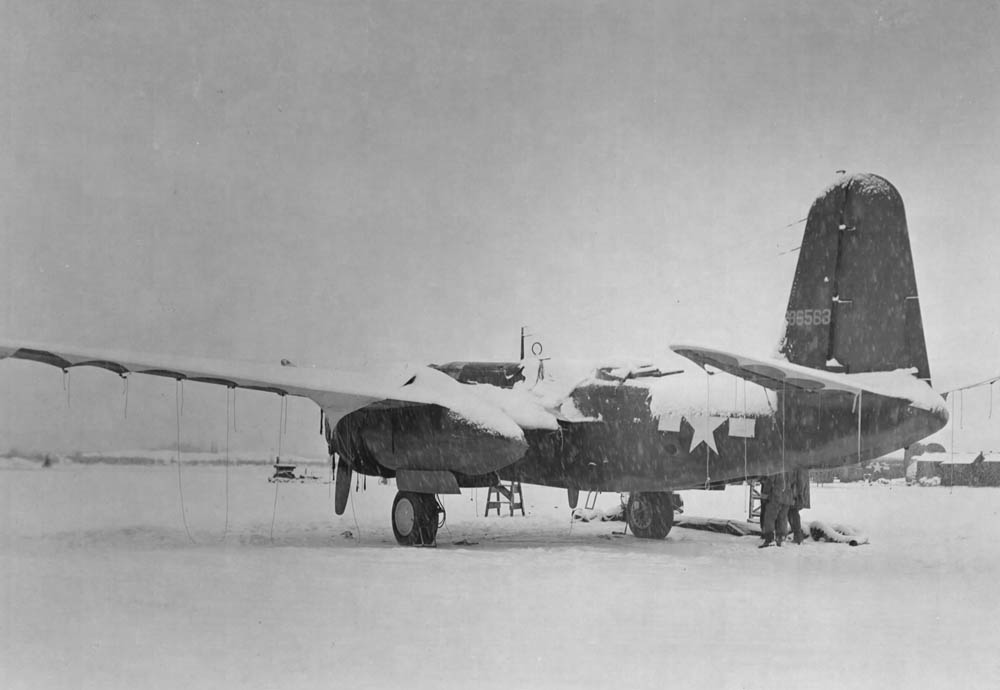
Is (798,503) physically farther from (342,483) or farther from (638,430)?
(342,483)

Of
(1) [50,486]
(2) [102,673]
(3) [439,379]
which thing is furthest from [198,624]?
(3) [439,379]

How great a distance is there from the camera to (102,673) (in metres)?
5.45

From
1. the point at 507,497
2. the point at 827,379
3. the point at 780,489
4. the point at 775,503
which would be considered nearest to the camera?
the point at 827,379

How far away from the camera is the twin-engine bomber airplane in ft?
29.0

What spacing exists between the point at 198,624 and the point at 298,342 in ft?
14.6

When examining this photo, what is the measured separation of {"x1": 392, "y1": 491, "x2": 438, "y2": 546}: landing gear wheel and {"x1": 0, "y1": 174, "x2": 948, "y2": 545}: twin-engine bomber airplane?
0.02 metres

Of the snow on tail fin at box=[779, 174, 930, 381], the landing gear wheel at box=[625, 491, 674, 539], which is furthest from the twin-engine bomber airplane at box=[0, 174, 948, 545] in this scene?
the landing gear wheel at box=[625, 491, 674, 539]

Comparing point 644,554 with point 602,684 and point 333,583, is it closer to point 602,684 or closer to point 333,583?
point 333,583

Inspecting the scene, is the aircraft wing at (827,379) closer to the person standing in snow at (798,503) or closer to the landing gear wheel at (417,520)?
the person standing in snow at (798,503)

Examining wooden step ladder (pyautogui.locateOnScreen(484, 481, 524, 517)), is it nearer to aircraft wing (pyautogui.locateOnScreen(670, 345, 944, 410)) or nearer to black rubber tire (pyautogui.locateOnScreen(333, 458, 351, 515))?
black rubber tire (pyautogui.locateOnScreen(333, 458, 351, 515))

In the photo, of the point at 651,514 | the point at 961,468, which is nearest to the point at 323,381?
the point at 651,514

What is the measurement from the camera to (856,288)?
9.30 metres

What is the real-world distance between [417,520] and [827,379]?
4.92 m

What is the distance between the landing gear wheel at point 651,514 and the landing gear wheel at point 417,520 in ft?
10.6
